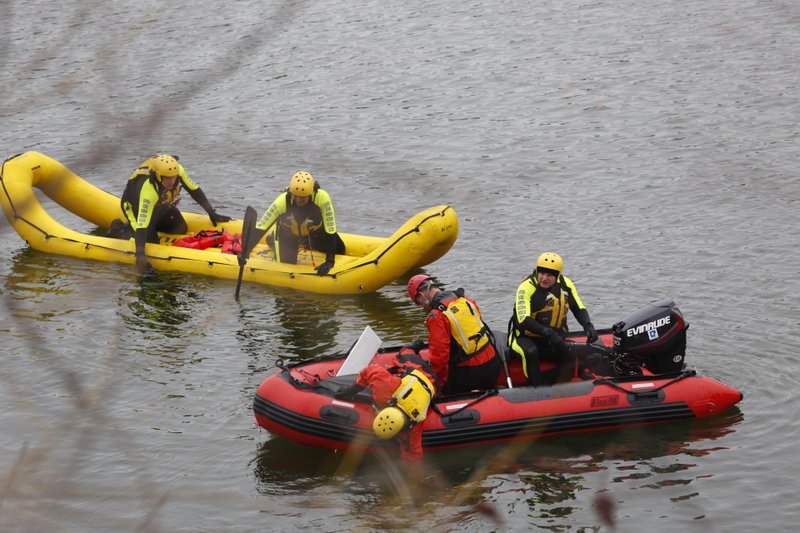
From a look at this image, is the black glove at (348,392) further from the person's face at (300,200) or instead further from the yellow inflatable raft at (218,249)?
the person's face at (300,200)

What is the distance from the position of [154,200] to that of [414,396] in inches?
242

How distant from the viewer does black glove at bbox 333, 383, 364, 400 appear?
937cm

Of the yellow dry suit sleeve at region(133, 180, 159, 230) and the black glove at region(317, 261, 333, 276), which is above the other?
the yellow dry suit sleeve at region(133, 180, 159, 230)

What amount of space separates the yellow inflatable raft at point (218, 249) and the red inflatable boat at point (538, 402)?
10.4 ft

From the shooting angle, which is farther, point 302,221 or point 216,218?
point 216,218

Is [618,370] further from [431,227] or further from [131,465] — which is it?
[131,465]

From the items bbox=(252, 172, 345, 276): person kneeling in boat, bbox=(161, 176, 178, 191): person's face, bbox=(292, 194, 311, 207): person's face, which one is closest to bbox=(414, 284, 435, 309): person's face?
bbox=(252, 172, 345, 276): person kneeling in boat

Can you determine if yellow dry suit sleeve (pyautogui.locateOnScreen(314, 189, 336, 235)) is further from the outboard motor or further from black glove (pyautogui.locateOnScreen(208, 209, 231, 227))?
the outboard motor

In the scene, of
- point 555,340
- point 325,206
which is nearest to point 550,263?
point 555,340

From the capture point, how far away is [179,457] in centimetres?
962

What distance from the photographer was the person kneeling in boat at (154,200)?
13.7m

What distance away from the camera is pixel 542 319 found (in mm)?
9812

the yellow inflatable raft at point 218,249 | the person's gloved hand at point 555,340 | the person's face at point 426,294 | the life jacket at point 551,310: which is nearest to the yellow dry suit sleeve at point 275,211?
the yellow inflatable raft at point 218,249

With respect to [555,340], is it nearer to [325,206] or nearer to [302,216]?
[325,206]
